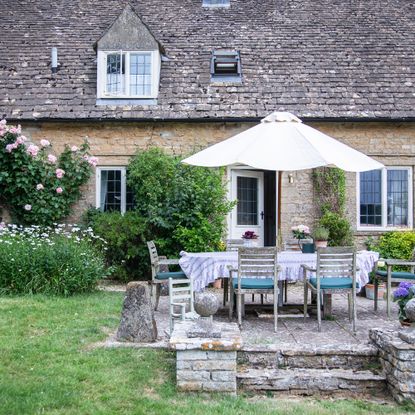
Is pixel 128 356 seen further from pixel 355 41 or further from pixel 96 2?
pixel 96 2

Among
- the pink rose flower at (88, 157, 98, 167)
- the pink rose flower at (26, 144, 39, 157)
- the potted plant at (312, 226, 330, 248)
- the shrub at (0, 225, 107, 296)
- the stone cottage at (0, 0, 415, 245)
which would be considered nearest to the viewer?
the potted plant at (312, 226, 330, 248)

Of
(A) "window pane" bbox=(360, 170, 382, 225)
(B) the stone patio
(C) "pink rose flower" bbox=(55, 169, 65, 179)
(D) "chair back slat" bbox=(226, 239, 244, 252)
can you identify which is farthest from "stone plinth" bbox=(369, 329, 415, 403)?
(C) "pink rose flower" bbox=(55, 169, 65, 179)

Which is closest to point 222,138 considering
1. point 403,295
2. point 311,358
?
point 403,295

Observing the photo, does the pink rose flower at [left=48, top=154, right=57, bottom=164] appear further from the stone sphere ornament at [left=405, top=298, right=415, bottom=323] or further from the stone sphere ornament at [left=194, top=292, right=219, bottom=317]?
the stone sphere ornament at [left=405, top=298, right=415, bottom=323]

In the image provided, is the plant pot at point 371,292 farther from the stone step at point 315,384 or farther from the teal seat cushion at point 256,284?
the stone step at point 315,384

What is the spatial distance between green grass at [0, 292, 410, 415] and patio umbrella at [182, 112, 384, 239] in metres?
2.83

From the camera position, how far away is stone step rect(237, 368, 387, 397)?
5.63 meters

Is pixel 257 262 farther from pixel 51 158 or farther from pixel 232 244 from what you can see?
pixel 51 158

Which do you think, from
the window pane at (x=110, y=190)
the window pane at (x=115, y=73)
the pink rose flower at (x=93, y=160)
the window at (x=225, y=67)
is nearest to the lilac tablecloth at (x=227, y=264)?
the pink rose flower at (x=93, y=160)

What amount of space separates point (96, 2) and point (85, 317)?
1210 cm

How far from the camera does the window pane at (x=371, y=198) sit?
1409 centimetres

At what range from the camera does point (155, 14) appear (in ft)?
54.6

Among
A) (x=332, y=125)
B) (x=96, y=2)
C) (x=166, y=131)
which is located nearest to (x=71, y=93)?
(x=166, y=131)

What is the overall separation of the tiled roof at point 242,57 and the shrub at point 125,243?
2.50 m
